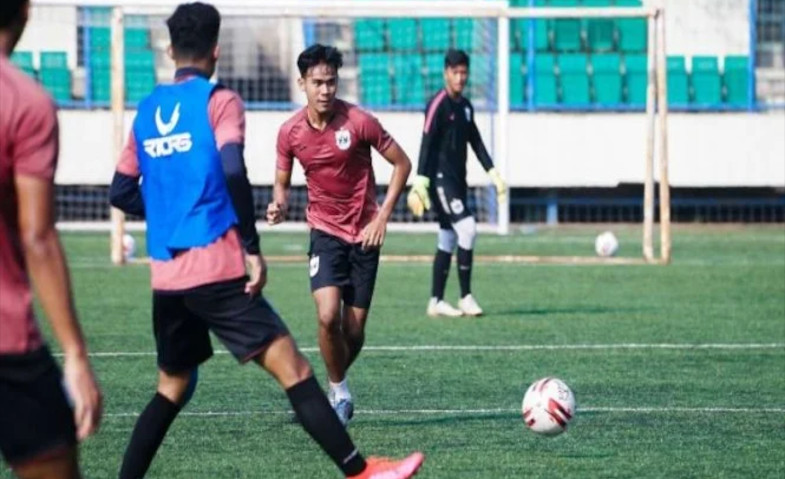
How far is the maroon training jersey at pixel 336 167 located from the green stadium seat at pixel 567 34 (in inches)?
816

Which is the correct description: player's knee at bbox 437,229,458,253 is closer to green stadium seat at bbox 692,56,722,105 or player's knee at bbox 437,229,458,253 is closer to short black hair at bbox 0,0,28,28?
short black hair at bbox 0,0,28,28

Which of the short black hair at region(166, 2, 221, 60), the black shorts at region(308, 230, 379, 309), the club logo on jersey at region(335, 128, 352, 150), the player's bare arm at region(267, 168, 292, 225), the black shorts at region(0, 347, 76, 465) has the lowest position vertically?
the black shorts at region(308, 230, 379, 309)

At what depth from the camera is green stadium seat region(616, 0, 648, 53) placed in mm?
31281

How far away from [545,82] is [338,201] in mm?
20195

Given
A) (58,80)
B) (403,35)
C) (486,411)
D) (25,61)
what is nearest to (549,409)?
(486,411)

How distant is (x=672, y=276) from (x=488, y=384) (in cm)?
948

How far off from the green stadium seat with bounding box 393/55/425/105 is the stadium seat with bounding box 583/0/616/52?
11.5ft

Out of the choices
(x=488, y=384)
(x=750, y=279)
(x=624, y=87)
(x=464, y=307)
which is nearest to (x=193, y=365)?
(x=488, y=384)

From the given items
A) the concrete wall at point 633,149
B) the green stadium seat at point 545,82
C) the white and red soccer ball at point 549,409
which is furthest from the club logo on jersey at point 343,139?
the green stadium seat at point 545,82

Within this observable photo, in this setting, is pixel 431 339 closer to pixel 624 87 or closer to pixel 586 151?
pixel 586 151

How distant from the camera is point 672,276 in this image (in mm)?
21125

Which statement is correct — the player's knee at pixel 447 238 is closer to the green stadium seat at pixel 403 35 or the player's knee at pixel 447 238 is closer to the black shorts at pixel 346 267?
the black shorts at pixel 346 267

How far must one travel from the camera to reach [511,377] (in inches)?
486

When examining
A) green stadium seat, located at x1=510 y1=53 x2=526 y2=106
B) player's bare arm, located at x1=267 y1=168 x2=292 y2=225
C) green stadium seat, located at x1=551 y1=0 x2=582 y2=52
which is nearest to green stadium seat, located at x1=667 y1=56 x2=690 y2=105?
green stadium seat, located at x1=551 y1=0 x2=582 y2=52
